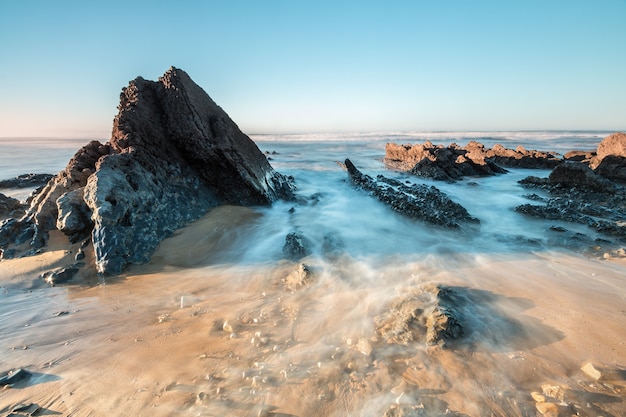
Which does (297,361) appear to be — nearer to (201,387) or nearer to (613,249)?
(201,387)

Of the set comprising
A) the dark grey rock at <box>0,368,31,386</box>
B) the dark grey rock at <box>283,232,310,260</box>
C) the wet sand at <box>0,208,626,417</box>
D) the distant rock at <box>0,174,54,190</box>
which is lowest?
the wet sand at <box>0,208,626,417</box>

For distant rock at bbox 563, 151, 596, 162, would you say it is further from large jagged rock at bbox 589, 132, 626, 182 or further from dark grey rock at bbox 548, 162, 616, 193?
dark grey rock at bbox 548, 162, 616, 193

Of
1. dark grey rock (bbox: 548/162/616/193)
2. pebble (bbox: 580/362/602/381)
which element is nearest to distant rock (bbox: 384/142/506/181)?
dark grey rock (bbox: 548/162/616/193)

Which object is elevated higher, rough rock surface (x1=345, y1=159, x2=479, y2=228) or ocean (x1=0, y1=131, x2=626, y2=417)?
rough rock surface (x1=345, y1=159, x2=479, y2=228)

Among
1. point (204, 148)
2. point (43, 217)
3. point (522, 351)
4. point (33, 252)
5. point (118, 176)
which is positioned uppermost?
point (204, 148)

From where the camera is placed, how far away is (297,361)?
8.48ft

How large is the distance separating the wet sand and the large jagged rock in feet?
24.9

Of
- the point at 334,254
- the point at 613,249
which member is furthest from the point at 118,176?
the point at 613,249

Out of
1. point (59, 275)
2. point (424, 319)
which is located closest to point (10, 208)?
point (59, 275)

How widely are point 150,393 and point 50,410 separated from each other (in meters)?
0.62

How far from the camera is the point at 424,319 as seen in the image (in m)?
2.99

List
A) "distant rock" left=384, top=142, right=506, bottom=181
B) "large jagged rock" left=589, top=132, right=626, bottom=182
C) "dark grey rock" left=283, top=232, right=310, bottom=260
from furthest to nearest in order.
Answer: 1. "distant rock" left=384, top=142, right=506, bottom=181
2. "large jagged rock" left=589, top=132, right=626, bottom=182
3. "dark grey rock" left=283, top=232, right=310, bottom=260

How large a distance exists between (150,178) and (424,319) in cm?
494

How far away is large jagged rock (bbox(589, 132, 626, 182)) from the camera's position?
9766 millimetres
